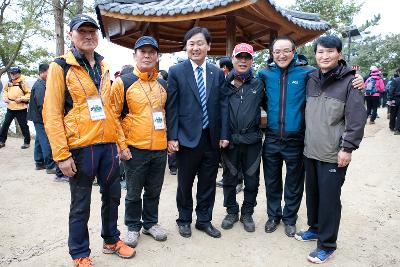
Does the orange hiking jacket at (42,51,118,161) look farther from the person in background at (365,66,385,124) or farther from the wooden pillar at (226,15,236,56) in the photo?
the person in background at (365,66,385,124)

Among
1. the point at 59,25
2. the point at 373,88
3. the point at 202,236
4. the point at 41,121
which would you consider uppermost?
the point at 59,25

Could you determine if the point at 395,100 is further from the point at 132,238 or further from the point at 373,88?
the point at 132,238

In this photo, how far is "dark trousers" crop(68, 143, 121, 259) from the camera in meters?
2.77

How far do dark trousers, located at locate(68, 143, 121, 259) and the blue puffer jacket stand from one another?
167 centimetres

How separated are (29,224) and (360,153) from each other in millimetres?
7083

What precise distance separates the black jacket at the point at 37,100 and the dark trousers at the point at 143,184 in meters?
3.48

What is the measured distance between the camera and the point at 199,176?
3.60 m

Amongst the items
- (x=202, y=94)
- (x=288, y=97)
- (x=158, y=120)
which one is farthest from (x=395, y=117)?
(x=158, y=120)

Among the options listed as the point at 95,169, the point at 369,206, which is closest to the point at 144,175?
the point at 95,169

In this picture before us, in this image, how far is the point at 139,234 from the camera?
139 inches

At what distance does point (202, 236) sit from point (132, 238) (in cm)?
75

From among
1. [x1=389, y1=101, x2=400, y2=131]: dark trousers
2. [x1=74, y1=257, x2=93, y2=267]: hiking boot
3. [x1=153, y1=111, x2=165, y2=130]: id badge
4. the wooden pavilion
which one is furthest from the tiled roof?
[x1=389, y1=101, x2=400, y2=131]: dark trousers

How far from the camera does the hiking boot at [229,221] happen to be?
379 centimetres

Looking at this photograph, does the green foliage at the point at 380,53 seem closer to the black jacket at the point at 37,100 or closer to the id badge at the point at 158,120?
the black jacket at the point at 37,100
